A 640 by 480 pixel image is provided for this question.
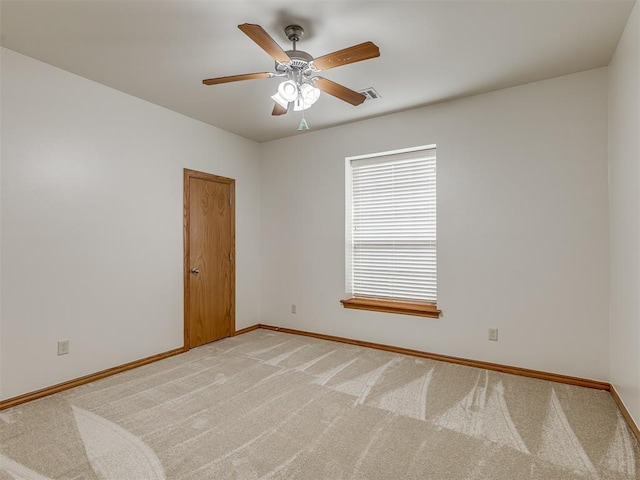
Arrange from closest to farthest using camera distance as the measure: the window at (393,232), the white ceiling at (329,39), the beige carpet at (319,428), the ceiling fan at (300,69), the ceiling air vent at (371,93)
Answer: the beige carpet at (319,428) < the ceiling fan at (300,69) < the white ceiling at (329,39) < the ceiling air vent at (371,93) < the window at (393,232)

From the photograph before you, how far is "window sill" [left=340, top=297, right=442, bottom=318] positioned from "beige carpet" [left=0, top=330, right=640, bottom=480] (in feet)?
1.86

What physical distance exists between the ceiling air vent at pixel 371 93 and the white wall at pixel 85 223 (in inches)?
80.5

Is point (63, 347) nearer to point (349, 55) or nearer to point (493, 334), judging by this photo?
point (349, 55)

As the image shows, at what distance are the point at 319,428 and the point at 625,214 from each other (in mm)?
2582

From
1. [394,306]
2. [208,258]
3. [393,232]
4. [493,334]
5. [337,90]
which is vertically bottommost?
[493,334]

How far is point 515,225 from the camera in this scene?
3.23m

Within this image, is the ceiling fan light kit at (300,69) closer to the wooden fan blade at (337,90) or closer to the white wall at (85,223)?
the wooden fan blade at (337,90)

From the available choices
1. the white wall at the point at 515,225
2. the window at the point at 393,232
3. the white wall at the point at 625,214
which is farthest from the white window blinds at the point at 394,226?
the white wall at the point at 625,214

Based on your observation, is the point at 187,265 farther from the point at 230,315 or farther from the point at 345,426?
the point at 345,426

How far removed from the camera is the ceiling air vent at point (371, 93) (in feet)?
10.7

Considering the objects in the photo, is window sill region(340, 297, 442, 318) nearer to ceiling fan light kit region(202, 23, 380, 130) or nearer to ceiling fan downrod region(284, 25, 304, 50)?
ceiling fan light kit region(202, 23, 380, 130)

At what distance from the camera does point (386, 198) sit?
4.10 m

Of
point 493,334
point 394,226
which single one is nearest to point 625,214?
point 493,334

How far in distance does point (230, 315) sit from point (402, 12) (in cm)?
380
